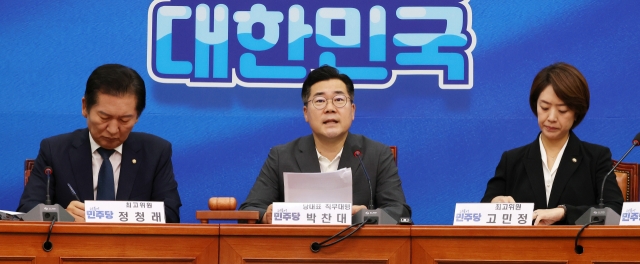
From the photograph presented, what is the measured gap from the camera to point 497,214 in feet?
7.93

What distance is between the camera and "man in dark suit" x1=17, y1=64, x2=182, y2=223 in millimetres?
2904

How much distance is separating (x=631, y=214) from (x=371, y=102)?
160cm

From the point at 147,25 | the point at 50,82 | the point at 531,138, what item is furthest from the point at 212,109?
the point at 531,138

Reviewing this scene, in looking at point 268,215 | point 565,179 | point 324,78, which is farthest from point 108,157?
point 565,179

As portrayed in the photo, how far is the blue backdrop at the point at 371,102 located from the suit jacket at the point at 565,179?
698 millimetres

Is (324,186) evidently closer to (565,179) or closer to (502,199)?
(502,199)

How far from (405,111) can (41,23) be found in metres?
1.73

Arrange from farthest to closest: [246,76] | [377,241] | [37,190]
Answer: [246,76] < [37,190] < [377,241]

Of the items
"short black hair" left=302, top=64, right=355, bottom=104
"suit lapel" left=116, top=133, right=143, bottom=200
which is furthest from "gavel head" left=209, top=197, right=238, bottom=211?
"short black hair" left=302, top=64, right=355, bottom=104

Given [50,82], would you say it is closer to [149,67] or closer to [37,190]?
[149,67]

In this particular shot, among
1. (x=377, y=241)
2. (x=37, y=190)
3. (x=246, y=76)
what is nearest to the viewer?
(x=377, y=241)

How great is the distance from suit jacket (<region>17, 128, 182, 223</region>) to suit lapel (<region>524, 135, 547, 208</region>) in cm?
130

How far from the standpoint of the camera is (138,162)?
3047mm

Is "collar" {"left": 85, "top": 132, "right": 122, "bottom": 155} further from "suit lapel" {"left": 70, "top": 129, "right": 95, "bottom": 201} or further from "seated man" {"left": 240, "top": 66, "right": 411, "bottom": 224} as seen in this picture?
"seated man" {"left": 240, "top": 66, "right": 411, "bottom": 224}
